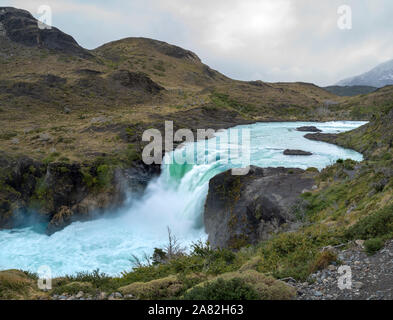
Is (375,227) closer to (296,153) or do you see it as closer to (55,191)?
(55,191)

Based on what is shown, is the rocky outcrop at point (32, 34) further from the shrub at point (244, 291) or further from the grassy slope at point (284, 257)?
the shrub at point (244, 291)

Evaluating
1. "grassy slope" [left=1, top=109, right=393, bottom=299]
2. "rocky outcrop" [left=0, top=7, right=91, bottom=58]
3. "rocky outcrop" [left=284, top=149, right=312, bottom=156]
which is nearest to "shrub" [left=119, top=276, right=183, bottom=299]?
"grassy slope" [left=1, top=109, right=393, bottom=299]

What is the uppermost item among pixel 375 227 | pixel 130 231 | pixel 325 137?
pixel 325 137

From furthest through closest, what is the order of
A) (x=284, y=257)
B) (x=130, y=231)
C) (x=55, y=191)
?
(x=55, y=191) → (x=130, y=231) → (x=284, y=257)

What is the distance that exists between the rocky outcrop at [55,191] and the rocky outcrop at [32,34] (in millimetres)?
68355

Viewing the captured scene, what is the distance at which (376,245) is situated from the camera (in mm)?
6980

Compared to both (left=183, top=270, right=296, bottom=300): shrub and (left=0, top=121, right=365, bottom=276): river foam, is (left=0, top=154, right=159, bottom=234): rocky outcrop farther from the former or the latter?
(left=183, top=270, right=296, bottom=300): shrub

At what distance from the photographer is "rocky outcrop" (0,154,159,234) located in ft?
74.5

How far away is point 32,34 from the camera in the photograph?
78.8 metres

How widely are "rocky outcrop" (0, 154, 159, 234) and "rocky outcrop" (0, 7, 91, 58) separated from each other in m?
68.4

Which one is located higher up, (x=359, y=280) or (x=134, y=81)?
(x=134, y=81)

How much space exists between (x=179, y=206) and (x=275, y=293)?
17816 mm

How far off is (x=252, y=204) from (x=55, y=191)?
1702cm

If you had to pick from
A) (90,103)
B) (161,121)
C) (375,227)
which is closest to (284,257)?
(375,227)
